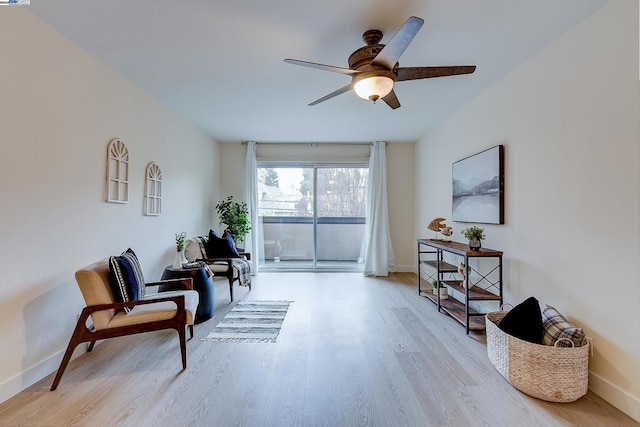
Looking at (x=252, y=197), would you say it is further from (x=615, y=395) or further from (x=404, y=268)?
(x=615, y=395)

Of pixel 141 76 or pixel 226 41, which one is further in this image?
pixel 141 76

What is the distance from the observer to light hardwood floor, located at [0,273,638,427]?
5.56ft

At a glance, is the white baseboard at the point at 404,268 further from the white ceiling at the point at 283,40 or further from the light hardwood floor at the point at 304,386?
the white ceiling at the point at 283,40

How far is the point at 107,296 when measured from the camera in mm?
2162

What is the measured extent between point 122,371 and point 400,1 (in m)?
3.23

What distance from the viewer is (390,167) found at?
5.57m

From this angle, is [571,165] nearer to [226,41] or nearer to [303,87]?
[303,87]

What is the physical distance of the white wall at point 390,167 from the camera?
5.57m

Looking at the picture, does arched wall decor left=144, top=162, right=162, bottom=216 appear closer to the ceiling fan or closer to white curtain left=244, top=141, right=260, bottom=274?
white curtain left=244, top=141, right=260, bottom=274

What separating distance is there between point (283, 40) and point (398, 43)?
100 centimetres

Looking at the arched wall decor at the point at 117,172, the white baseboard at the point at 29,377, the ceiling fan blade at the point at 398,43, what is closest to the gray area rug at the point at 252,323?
the white baseboard at the point at 29,377

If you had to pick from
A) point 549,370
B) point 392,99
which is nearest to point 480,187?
point 392,99

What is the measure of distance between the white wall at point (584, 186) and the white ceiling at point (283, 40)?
260 millimetres

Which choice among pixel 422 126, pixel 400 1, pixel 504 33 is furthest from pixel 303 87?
pixel 422 126
